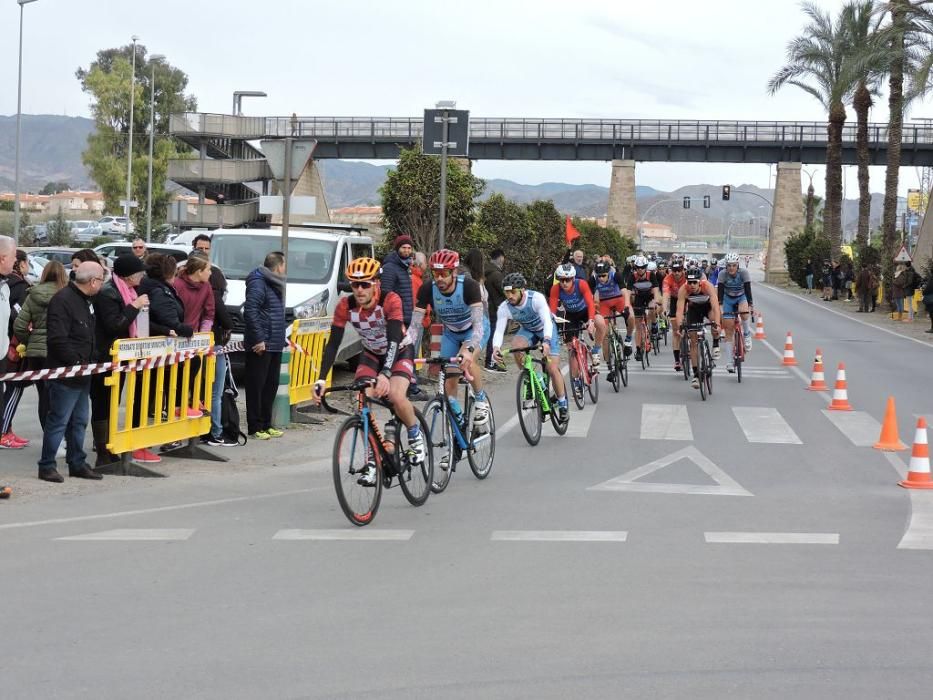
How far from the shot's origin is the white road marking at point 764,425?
47.2 ft

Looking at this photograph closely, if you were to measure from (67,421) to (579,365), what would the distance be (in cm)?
779

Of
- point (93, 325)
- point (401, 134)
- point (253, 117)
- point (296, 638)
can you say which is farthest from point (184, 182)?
point (296, 638)

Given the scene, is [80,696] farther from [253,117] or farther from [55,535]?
[253,117]

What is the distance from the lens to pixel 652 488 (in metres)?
11.1

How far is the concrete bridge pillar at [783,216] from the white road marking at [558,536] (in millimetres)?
83642

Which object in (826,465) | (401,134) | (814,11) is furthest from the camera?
(401,134)

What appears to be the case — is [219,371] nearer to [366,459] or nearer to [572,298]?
[366,459]

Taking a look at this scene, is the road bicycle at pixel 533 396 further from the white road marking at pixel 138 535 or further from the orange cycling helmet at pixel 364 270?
the white road marking at pixel 138 535

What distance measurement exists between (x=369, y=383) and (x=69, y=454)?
3.35 meters

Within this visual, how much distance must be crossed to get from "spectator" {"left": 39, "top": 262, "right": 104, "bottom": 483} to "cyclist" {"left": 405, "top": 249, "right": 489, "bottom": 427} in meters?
2.72

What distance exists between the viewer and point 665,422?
15742 mm

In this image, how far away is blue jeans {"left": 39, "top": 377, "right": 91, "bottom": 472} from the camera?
10773 mm

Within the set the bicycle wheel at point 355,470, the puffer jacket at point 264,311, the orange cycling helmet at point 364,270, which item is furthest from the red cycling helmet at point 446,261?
the puffer jacket at point 264,311

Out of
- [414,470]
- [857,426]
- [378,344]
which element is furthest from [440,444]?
[857,426]
